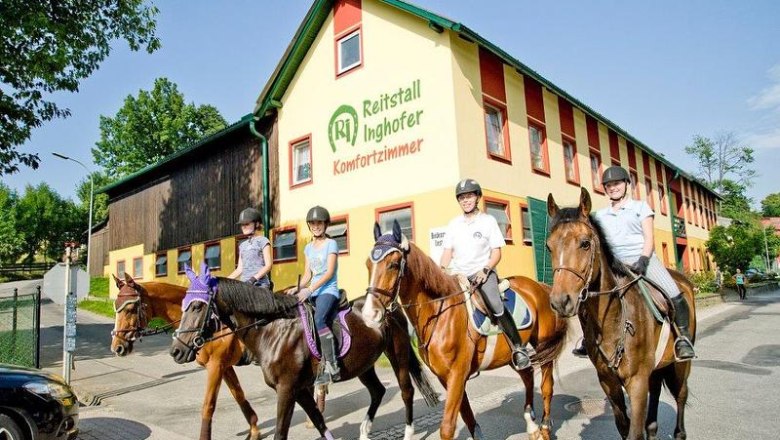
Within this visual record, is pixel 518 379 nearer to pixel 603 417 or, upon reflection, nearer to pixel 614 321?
pixel 603 417

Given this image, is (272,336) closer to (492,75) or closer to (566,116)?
(492,75)

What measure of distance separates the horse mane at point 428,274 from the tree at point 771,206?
14069cm

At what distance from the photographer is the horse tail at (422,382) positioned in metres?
5.52

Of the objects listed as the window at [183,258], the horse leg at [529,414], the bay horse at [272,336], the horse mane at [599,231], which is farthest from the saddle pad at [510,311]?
the window at [183,258]

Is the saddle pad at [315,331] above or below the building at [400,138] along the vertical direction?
below

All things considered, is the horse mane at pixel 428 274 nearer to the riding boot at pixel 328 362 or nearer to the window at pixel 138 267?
the riding boot at pixel 328 362

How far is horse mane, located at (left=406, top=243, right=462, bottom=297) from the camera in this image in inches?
172

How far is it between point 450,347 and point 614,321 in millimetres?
1462

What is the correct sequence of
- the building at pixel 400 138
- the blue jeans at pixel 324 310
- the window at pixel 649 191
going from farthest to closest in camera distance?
1. the window at pixel 649 191
2. the building at pixel 400 138
3. the blue jeans at pixel 324 310

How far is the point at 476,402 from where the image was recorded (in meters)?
6.84

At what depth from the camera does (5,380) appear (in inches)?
179

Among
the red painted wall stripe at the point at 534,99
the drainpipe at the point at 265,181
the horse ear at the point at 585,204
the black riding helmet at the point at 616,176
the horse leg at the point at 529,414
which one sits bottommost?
the horse leg at the point at 529,414

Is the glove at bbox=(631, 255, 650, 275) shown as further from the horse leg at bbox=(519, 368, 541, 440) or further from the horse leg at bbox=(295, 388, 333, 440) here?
the horse leg at bbox=(295, 388, 333, 440)

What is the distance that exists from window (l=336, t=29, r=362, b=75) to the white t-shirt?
37.2 ft
